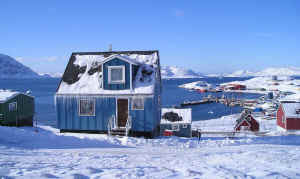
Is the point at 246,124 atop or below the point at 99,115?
below

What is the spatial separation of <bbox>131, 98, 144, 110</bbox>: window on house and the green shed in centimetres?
1741

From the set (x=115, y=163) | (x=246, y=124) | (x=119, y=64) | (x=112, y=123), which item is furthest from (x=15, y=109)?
(x=246, y=124)

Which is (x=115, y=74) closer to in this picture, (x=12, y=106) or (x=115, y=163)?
(x=115, y=163)

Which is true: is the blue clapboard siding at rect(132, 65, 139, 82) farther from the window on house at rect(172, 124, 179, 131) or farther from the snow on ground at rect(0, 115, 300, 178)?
the window on house at rect(172, 124, 179, 131)

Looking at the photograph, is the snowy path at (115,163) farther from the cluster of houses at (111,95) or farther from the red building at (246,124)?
the red building at (246,124)

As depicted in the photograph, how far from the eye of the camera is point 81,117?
20734mm

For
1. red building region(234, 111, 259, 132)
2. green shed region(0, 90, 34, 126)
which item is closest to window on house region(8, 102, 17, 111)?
green shed region(0, 90, 34, 126)

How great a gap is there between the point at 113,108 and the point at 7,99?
53.1ft

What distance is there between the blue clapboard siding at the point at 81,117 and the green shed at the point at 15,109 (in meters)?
12.0

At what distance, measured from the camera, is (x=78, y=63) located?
22875mm

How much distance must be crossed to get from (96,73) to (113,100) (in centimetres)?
320

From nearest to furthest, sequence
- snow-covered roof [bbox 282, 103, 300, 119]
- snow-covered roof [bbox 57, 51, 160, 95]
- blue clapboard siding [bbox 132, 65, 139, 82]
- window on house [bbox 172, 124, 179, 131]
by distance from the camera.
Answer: snow-covered roof [bbox 57, 51, 160, 95] → blue clapboard siding [bbox 132, 65, 139, 82] → window on house [bbox 172, 124, 179, 131] → snow-covered roof [bbox 282, 103, 300, 119]

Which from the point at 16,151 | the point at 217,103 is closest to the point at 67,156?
the point at 16,151

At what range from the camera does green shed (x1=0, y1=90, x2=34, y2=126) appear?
1151 inches
